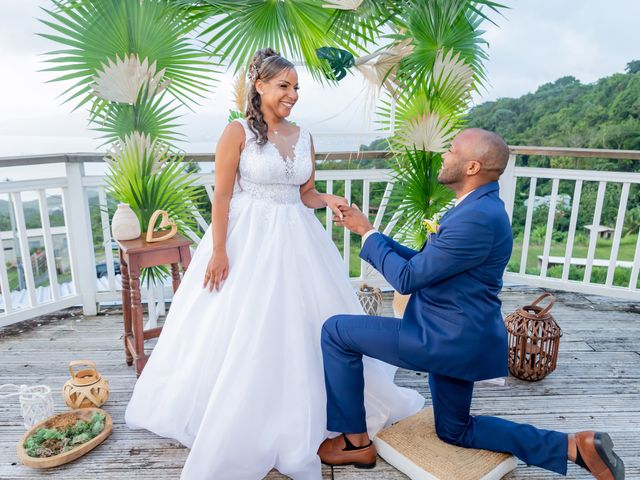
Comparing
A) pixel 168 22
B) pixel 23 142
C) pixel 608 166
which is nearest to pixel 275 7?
pixel 168 22

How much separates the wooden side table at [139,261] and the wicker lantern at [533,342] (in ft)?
5.75

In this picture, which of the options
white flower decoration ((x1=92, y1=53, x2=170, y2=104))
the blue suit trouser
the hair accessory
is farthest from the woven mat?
white flower decoration ((x1=92, y1=53, x2=170, y2=104))

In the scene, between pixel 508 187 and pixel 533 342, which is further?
pixel 508 187

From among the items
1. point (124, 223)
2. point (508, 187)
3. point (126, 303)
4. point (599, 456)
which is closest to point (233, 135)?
point (124, 223)

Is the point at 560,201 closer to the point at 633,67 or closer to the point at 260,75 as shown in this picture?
the point at 633,67

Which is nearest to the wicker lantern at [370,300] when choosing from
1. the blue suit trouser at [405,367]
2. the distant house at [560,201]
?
the blue suit trouser at [405,367]

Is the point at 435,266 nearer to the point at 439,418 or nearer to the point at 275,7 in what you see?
the point at 439,418

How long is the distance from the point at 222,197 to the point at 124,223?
0.78 metres

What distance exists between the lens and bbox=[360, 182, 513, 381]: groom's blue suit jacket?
140 centimetres

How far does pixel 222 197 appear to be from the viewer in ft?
6.09

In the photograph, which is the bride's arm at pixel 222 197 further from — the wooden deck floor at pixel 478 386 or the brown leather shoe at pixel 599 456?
the brown leather shoe at pixel 599 456

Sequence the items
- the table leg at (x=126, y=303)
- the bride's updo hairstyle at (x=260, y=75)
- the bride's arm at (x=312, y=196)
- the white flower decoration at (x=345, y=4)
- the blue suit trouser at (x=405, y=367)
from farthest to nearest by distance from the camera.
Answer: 1. the white flower decoration at (x=345, y=4)
2. the table leg at (x=126, y=303)
3. the bride's arm at (x=312, y=196)
4. the bride's updo hairstyle at (x=260, y=75)
5. the blue suit trouser at (x=405, y=367)

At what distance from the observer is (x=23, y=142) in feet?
9.95

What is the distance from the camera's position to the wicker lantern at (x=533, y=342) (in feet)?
7.60
